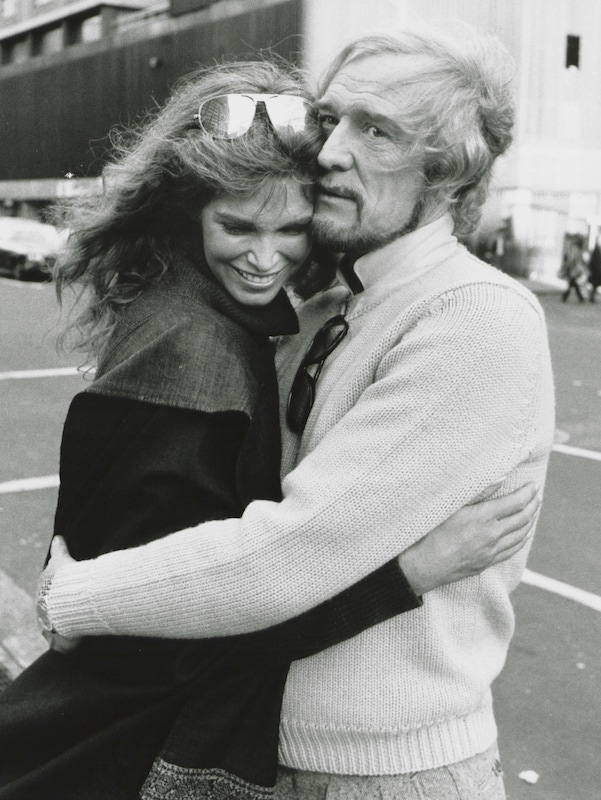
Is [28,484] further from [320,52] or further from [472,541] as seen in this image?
[320,52]

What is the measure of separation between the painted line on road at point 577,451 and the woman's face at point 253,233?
6.87 metres

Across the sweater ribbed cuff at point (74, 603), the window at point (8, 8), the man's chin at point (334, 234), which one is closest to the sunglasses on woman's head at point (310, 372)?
the man's chin at point (334, 234)

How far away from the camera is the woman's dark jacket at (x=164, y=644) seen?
1789 mm

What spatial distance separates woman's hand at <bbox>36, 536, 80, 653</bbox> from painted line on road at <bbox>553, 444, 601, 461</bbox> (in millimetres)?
7204

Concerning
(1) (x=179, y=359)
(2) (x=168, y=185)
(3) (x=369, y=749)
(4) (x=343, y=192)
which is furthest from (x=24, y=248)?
(3) (x=369, y=749)

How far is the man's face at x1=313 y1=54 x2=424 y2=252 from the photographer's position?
6.54 ft

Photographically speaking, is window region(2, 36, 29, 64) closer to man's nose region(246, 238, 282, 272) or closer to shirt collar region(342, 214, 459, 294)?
man's nose region(246, 238, 282, 272)

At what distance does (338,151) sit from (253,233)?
0.25m

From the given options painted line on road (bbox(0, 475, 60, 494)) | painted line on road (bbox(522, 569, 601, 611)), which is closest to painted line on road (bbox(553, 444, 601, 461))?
painted line on road (bbox(522, 569, 601, 611))

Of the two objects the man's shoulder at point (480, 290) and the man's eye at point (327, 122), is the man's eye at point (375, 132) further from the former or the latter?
the man's shoulder at point (480, 290)

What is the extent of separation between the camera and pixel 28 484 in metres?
7.44

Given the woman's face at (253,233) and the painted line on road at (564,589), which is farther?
the painted line on road at (564,589)

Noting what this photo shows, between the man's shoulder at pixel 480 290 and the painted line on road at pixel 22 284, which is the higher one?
the man's shoulder at pixel 480 290

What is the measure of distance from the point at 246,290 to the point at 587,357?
12784 mm
